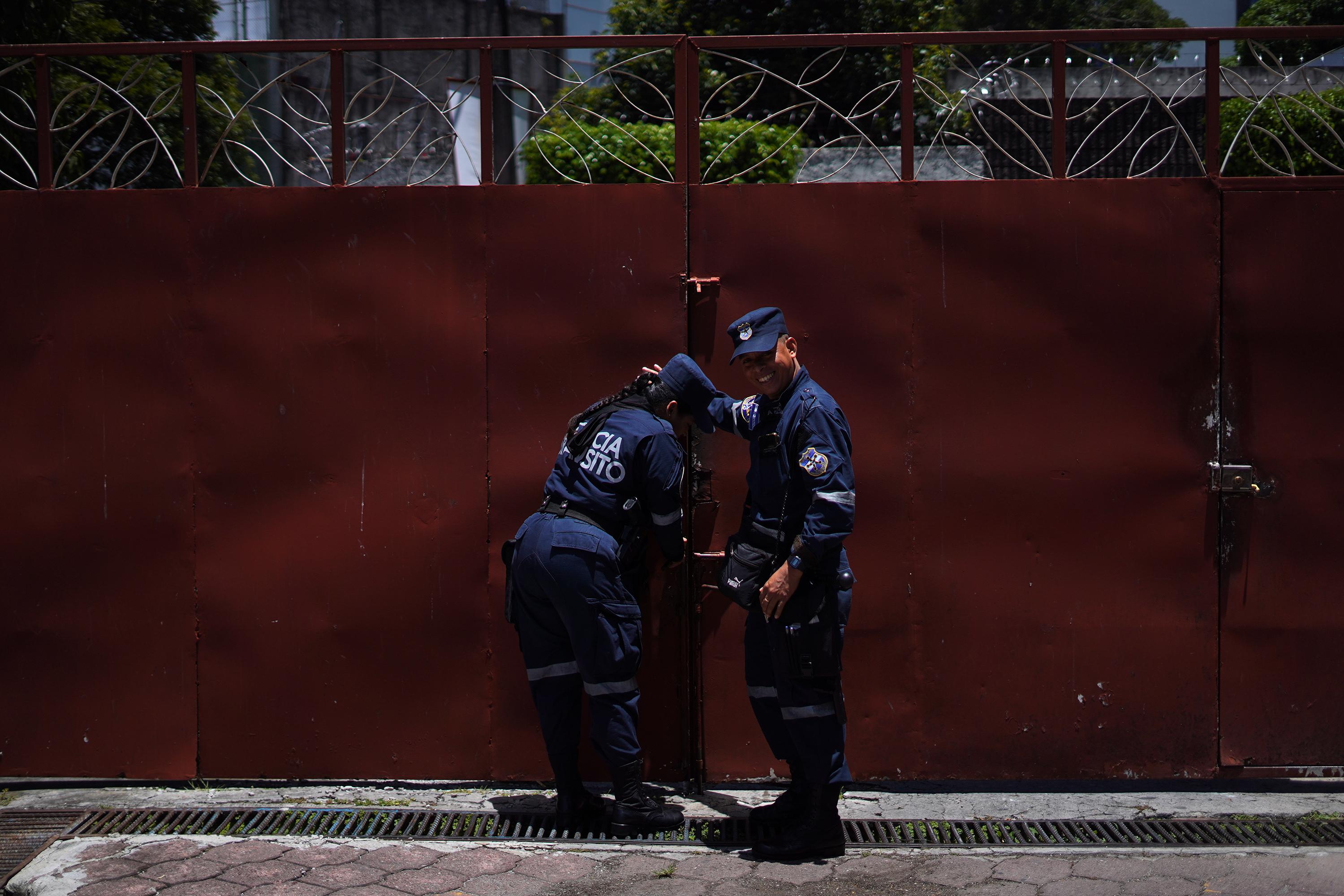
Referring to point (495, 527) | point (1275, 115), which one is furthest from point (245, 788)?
A: point (1275, 115)

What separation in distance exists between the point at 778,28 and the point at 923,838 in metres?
9.16

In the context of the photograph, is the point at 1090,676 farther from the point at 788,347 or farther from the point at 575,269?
the point at 575,269

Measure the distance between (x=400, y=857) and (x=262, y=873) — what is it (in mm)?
440

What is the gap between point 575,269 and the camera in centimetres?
430

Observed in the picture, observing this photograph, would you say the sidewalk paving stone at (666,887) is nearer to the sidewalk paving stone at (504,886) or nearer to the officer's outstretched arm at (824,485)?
the sidewalk paving stone at (504,886)

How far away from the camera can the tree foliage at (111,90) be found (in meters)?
4.46

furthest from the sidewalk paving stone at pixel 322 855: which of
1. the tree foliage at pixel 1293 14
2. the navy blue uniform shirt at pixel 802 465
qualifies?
the tree foliage at pixel 1293 14

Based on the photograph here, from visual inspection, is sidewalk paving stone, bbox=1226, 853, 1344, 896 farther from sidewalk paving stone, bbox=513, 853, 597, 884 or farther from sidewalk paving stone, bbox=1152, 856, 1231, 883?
sidewalk paving stone, bbox=513, 853, 597, 884

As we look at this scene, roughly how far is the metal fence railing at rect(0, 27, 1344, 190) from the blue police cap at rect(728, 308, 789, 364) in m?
0.64

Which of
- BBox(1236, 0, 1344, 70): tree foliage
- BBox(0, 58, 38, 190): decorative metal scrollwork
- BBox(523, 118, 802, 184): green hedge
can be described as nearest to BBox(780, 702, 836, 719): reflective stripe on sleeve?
BBox(0, 58, 38, 190): decorative metal scrollwork

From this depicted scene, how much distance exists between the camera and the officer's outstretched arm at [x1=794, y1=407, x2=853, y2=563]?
3709 millimetres

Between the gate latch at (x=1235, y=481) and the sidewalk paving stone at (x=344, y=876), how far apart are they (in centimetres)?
335

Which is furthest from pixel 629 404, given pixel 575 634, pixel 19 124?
pixel 19 124

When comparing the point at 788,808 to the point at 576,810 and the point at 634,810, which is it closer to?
the point at 634,810
